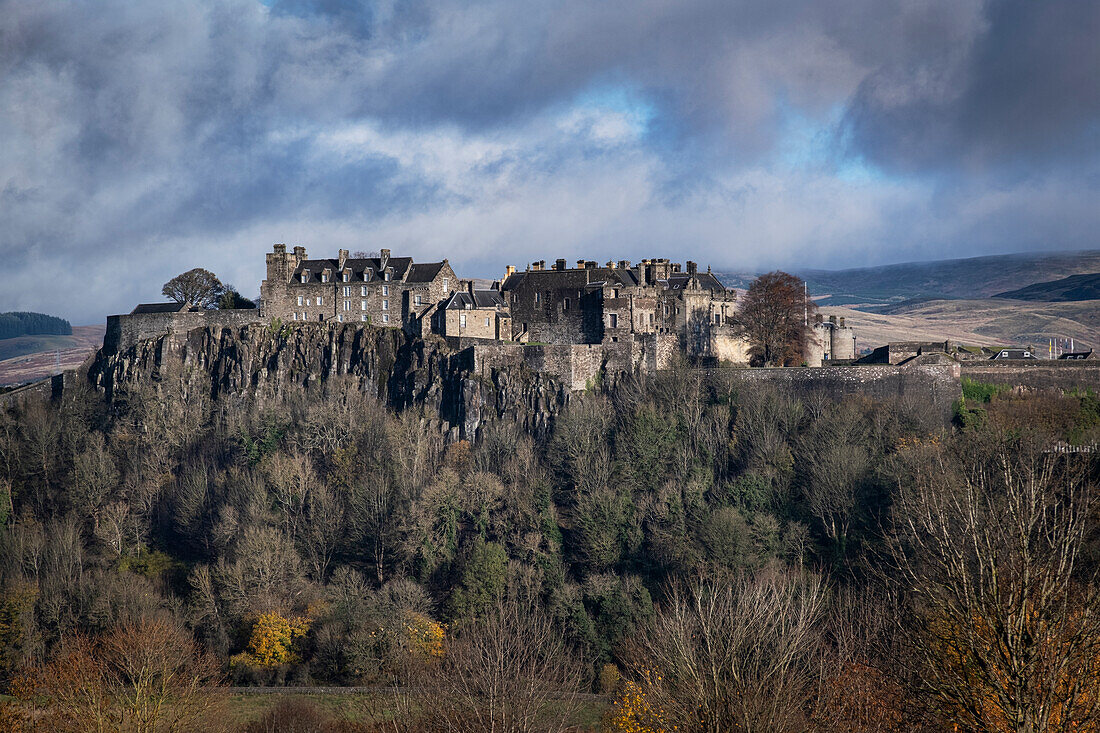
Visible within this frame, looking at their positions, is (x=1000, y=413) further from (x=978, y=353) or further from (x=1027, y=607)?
(x=1027, y=607)

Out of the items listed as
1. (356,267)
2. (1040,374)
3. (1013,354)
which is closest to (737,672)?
(1040,374)

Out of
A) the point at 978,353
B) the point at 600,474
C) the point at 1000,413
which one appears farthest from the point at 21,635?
the point at 978,353

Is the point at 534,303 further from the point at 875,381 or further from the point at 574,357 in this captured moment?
the point at 875,381

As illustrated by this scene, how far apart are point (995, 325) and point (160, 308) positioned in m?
140

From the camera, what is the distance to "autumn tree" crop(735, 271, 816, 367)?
218 ft

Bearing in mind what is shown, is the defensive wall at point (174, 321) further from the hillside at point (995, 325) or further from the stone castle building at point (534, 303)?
the hillside at point (995, 325)

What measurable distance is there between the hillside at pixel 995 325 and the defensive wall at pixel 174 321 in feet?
323

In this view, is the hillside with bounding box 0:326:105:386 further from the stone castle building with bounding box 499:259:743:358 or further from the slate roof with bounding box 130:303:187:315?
the stone castle building with bounding box 499:259:743:358

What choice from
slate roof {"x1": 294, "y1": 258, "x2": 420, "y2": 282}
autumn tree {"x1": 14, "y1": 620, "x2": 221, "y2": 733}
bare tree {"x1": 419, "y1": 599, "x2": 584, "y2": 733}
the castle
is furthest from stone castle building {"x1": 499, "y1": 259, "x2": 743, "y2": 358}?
autumn tree {"x1": 14, "y1": 620, "x2": 221, "y2": 733}

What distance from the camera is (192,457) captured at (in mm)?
65562

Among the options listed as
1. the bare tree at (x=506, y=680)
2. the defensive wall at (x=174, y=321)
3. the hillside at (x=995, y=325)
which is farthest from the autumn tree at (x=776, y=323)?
the hillside at (x=995, y=325)

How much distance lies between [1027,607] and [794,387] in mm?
43324

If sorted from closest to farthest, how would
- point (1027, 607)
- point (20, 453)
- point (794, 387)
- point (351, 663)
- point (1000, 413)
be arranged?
point (1027, 607), point (351, 663), point (1000, 413), point (794, 387), point (20, 453)

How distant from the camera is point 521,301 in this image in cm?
6894
